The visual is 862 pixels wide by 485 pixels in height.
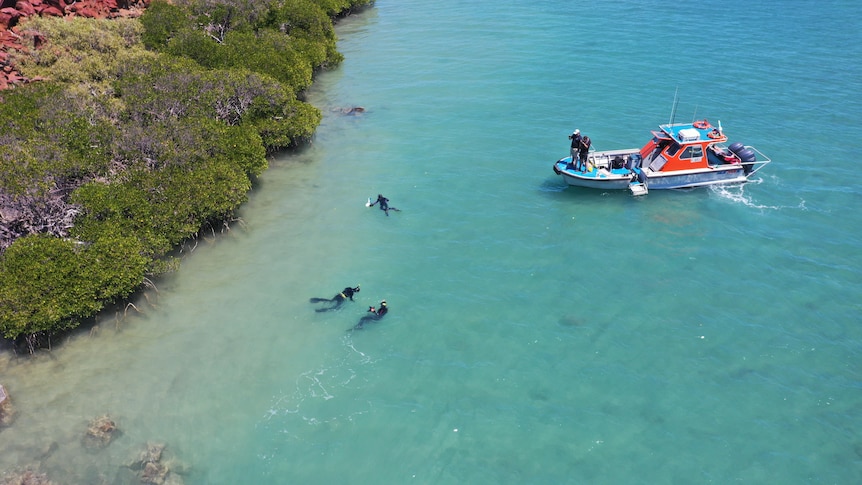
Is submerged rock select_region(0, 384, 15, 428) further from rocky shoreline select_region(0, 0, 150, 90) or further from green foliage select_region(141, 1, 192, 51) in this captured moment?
green foliage select_region(141, 1, 192, 51)

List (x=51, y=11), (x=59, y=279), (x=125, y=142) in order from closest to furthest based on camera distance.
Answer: (x=59, y=279) < (x=125, y=142) < (x=51, y=11)

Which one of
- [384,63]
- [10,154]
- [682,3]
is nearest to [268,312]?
[10,154]

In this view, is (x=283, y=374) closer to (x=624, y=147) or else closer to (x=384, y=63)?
(x=624, y=147)

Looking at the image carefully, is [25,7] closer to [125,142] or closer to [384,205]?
[125,142]

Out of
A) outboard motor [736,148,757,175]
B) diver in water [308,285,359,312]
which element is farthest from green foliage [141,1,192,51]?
outboard motor [736,148,757,175]

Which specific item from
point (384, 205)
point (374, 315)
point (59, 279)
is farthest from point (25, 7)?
point (374, 315)
